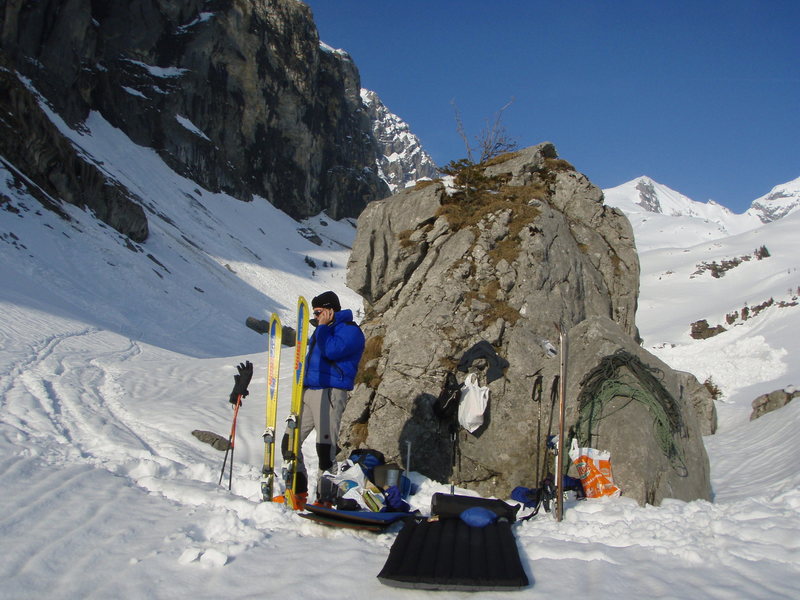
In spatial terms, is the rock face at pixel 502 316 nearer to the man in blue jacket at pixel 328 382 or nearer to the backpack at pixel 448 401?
the backpack at pixel 448 401

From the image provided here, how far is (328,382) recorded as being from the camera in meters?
6.21

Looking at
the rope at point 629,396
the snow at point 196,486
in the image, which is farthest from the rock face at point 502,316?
the snow at point 196,486

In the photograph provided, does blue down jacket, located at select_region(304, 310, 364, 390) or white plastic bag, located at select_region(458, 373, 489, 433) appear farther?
white plastic bag, located at select_region(458, 373, 489, 433)

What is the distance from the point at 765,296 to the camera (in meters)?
36.4

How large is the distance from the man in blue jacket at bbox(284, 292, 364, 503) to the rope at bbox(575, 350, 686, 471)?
3048 mm

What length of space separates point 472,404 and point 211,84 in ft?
271

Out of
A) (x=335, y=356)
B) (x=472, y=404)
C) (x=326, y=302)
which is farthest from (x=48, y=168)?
(x=335, y=356)

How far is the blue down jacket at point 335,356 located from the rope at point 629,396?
3041mm

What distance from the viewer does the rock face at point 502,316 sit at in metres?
7.60

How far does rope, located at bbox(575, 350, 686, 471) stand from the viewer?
23.1 feet

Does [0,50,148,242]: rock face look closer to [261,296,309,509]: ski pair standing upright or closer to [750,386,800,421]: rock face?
[261,296,309,509]: ski pair standing upright

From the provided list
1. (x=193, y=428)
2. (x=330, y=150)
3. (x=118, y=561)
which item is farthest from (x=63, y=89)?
(x=118, y=561)

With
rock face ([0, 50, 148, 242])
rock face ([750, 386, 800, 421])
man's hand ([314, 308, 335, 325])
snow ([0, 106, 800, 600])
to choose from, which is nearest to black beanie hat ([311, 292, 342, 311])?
man's hand ([314, 308, 335, 325])

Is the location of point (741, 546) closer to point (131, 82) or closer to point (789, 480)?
point (789, 480)
